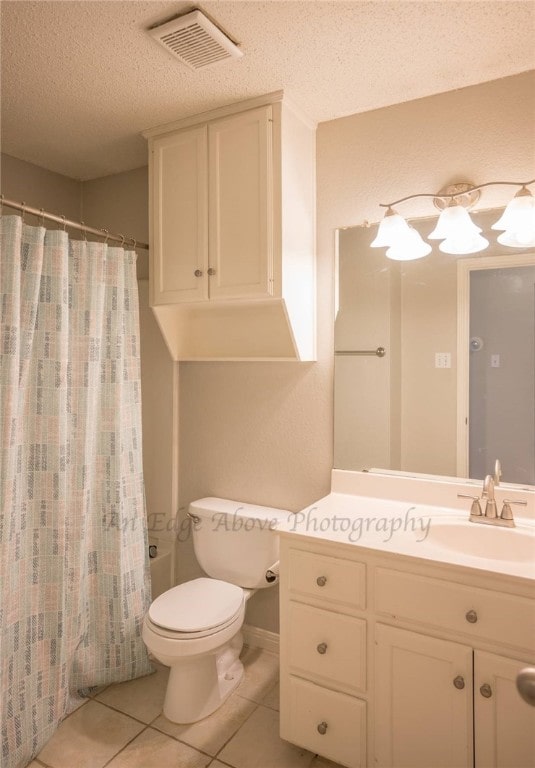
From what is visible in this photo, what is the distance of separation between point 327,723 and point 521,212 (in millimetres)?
1788

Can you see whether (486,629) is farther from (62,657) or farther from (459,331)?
(62,657)

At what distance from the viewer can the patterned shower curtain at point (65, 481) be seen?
5.46 feet

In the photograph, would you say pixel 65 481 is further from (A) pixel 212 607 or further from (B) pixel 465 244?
(B) pixel 465 244

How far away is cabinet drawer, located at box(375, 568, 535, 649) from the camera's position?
126cm

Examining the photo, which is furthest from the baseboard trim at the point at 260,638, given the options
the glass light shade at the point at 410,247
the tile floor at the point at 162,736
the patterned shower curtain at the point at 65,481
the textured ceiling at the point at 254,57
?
the textured ceiling at the point at 254,57

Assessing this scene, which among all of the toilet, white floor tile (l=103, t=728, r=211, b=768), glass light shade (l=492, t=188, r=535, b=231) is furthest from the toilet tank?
glass light shade (l=492, t=188, r=535, b=231)

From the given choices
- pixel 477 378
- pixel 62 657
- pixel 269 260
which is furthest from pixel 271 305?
pixel 62 657

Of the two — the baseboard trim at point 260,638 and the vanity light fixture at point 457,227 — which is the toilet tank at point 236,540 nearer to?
the baseboard trim at point 260,638

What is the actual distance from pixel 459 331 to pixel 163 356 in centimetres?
142

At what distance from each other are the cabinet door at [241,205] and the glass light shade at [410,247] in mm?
487

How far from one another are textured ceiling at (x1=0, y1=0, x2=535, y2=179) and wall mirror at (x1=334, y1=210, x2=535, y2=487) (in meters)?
0.50

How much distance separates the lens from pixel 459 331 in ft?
5.92

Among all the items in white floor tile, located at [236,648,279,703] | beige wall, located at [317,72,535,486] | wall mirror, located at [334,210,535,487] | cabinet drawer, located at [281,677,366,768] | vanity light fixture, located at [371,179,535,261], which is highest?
beige wall, located at [317,72,535,486]

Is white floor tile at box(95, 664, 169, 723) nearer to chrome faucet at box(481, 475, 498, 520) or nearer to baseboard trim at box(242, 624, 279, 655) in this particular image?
baseboard trim at box(242, 624, 279, 655)
